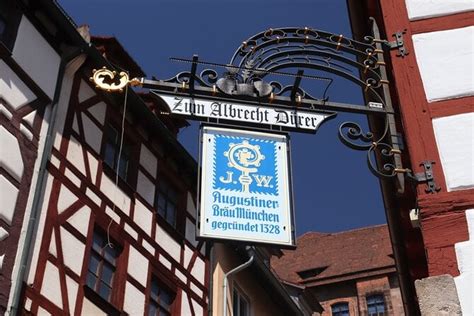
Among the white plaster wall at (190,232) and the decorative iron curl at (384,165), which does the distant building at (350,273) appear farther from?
the decorative iron curl at (384,165)

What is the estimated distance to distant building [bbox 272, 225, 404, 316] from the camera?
39.1 meters

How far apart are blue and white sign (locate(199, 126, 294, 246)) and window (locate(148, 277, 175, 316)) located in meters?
9.03

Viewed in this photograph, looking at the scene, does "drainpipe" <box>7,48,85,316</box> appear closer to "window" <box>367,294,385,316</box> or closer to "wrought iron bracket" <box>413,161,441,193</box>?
"wrought iron bracket" <box>413,161,441,193</box>

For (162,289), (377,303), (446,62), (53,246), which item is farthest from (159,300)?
(377,303)

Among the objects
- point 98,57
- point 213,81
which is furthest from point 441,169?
point 98,57

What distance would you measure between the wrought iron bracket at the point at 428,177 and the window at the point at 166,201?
1093 cm

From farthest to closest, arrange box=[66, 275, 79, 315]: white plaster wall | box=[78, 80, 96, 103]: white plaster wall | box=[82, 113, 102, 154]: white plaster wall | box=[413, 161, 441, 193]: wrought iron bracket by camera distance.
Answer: box=[78, 80, 96, 103]: white plaster wall
box=[82, 113, 102, 154]: white plaster wall
box=[66, 275, 79, 315]: white plaster wall
box=[413, 161, 441, 193]: wrought iron bracket

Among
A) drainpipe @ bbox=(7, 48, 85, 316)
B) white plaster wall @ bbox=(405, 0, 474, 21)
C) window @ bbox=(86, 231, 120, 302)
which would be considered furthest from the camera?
window @ bbox=(86, 231, 120, 302)

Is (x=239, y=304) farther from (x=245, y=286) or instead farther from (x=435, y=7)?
(x=435, y=7)

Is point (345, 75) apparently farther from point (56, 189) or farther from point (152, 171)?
point (152, 171)

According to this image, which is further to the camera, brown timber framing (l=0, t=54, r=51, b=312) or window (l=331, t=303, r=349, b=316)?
window (l=331, t=303, r=349, b=316)

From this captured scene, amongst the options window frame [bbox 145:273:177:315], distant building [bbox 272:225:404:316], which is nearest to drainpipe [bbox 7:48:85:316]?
window frame [bbox 145:273:177:315]

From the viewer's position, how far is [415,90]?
7.09m

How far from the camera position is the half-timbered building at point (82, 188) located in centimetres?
1221
